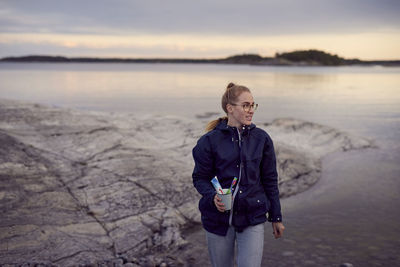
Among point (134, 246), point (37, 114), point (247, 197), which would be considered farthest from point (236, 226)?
point (37, 114)

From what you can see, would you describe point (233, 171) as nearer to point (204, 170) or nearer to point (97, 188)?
point (204, 170)

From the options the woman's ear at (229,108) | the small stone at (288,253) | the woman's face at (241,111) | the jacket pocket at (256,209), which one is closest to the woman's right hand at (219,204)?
the jacket pocket at (256,209)

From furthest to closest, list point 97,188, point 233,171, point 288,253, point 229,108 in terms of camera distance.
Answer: point 97,188 → point 288,253 → point 229,108 → point 233,171

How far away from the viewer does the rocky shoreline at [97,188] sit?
5.23m

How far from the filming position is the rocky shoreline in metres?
5.23

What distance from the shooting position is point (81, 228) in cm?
562

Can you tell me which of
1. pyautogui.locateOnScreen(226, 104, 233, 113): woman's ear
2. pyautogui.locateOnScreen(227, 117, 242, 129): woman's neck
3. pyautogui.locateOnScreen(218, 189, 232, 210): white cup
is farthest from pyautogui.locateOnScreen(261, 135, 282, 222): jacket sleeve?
pyautogui.locateOnScreen(218, 189, 232, 210): white cup

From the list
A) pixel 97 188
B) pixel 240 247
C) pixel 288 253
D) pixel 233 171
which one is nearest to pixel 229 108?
pixel 233 171

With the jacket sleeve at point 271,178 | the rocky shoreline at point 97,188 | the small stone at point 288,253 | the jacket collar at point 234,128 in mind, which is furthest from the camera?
→ the small stone at point 288,253

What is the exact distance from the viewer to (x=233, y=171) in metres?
3.41

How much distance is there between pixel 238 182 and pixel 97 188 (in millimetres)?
4050

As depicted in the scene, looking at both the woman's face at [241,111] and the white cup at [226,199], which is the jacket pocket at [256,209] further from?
the woman's face at [241,111]

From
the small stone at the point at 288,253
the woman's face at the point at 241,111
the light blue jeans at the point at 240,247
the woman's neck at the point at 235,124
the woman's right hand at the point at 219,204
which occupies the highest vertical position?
the woman's face at the point at 241,111

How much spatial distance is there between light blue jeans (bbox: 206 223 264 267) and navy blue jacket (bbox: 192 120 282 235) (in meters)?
0.07
